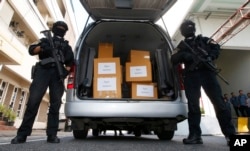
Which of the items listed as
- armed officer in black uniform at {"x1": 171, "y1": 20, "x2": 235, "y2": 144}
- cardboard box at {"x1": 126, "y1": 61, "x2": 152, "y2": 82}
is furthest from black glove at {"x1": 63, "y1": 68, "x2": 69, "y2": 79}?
armed officer in black uniform at {"x1": 171, "y1": 20, "x2": 235, "y2": 144}

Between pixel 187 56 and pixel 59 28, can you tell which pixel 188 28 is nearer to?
pixel 187 56

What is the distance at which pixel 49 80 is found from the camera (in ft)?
12.1

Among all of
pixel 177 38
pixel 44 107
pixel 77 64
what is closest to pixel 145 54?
pixel 77 64

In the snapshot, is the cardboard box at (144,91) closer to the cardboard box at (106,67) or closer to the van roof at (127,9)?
the cardboard box at (106,67)

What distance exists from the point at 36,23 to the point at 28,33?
91 cm

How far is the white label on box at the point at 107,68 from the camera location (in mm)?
4070

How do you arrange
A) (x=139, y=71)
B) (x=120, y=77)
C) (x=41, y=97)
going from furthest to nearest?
(x=139, y=71) → (x=120, y=77) → (x=41, y=97)

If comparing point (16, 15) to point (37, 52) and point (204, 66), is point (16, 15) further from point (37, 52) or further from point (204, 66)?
point (204, 66)

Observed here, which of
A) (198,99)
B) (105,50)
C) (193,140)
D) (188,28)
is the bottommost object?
(193,140)

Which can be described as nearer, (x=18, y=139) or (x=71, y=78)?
(x=18, y=139)

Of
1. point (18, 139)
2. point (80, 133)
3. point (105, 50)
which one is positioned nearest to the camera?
point (18, 139)

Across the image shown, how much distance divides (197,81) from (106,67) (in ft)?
4.43

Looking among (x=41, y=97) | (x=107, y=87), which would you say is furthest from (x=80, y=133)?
(x=41, y=97)

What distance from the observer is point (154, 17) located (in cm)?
423
